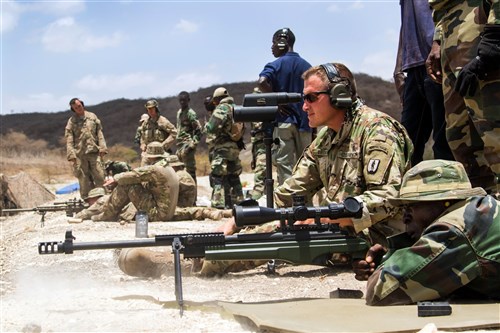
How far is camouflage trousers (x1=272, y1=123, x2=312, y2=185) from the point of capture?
807cm

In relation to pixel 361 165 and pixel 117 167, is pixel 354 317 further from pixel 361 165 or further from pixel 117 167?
pixel 117 167

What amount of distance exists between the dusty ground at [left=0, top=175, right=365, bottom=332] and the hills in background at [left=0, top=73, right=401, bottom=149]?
91.8 ft

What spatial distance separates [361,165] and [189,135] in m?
10.4

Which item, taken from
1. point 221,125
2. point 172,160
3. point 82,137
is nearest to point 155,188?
point 172,160

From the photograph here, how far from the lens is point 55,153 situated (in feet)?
104

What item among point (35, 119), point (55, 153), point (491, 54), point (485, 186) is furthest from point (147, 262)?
point (35, 119)

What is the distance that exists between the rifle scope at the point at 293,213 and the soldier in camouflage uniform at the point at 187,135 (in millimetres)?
10394

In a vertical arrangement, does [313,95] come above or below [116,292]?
above

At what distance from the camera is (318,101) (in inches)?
189

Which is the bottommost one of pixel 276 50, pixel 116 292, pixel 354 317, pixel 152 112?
pixel 116 292

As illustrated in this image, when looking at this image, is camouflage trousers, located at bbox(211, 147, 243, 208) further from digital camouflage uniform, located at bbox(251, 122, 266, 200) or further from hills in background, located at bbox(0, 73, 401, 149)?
hills in background, located at bbox(0, 73, 401, 149)

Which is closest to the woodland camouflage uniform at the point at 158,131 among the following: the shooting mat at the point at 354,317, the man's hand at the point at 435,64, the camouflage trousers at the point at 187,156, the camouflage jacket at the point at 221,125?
the camouflage trousers at the point at 187,156

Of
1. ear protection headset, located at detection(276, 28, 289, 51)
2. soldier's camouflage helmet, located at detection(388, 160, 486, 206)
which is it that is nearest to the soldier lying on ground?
soldier's camouflage helmet, located at detection(388, 160, 486, 206)

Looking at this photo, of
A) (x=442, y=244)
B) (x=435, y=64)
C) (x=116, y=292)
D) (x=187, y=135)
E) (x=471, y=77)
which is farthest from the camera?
(x=187, y=135)
